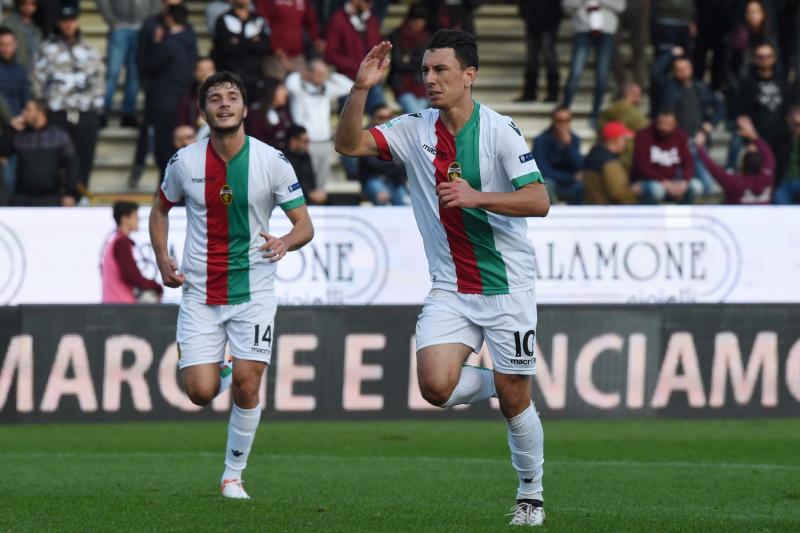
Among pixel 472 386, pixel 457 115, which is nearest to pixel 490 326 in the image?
pixel 472 386

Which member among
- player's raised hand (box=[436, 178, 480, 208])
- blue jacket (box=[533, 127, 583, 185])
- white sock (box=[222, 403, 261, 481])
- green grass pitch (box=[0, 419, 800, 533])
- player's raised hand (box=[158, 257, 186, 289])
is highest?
player's raised hand (box=[436, 178, 480, 208])

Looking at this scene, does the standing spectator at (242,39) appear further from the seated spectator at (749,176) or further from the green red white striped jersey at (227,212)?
the green red white striped jersey at (227,212)

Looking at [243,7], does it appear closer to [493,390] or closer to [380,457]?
[380,457]

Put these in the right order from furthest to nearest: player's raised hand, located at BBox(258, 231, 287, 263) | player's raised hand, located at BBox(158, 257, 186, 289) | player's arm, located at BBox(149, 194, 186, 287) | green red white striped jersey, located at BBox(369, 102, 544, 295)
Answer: player's arm, located at BBox(149, 194, 186, 287)
player's raised hand, located at BBox(158, 257, 186, 289)
player's raised hand, located at BBox(258, 231, 287, 263)
green red white striped jersey, located at BBox(369, 102, 544, 295)

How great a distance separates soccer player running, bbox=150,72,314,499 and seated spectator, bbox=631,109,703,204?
891cm

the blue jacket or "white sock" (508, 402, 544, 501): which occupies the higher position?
the blue jacket

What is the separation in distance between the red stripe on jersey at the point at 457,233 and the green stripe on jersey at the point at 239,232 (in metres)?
1.76

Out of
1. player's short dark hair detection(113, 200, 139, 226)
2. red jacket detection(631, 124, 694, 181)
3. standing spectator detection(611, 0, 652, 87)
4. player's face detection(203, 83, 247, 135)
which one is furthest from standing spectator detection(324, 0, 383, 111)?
player's face detection(203, 83, 247, 135)

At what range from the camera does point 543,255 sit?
16.0 meters

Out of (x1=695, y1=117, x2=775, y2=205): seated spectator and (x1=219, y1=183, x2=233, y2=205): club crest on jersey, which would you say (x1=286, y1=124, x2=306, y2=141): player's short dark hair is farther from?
(x1=219, y1=183, x2=233, y2=205): club crest on jersey

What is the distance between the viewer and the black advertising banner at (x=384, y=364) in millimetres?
13945

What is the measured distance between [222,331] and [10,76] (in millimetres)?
9405

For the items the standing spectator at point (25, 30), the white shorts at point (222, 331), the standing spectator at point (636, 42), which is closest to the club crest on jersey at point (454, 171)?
the white shorts at point (222, 331)

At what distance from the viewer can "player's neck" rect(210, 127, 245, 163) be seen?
9.30 metres
